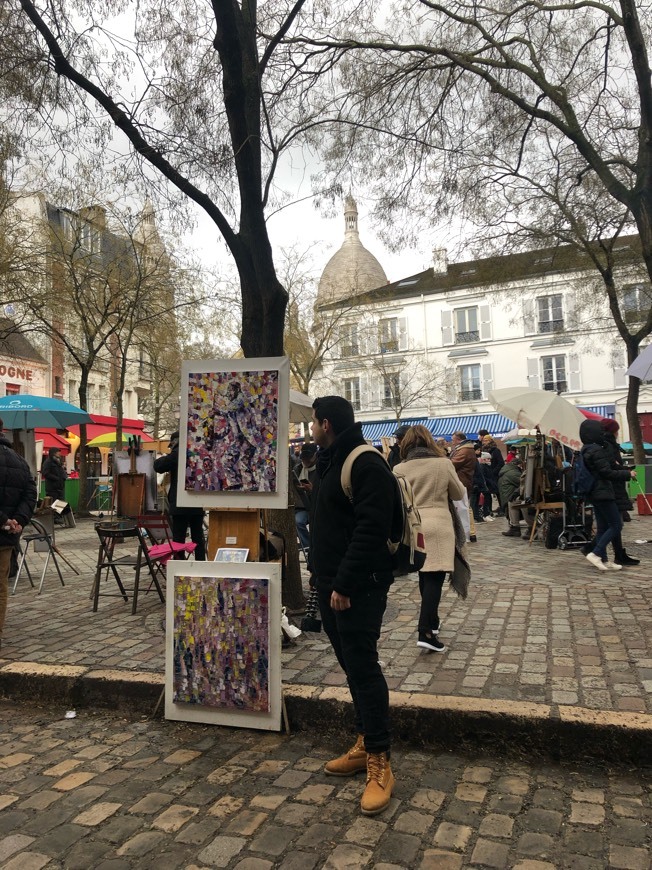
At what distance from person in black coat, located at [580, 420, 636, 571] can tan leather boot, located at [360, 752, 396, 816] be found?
5.77 m

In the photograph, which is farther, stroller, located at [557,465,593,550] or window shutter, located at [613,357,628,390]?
window shutter, located at [613,357,628,390]

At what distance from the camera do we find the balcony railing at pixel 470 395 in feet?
136

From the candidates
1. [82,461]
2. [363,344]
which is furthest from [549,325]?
[82,461]

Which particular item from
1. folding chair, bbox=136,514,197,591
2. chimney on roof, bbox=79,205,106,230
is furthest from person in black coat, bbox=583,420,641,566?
chimney on roof, bbox=79,205,106,230

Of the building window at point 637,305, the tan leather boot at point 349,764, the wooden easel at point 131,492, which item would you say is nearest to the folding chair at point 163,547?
the wooden easel at point 131,492

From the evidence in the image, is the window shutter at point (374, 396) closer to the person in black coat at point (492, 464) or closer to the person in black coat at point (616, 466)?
the person in black coat at point (492, 464)

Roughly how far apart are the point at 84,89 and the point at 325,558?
17.3 feet

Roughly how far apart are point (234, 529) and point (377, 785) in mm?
1764

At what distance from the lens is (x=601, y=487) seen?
8086 mm

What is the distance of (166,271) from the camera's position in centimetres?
1912

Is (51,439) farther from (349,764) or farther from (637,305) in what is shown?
(349,764)

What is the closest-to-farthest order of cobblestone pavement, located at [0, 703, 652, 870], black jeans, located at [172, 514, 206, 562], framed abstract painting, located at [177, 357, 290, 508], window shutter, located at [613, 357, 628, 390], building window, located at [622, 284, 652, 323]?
cobblestone pavement, located at [0, 703, 652, 870]
framed abstract painting, located at [177, 357, 290, 508]
black jeans, located at [172, 514, 206, 562]
building window, located at [622, 284, 652, 323]
window shutter, located at [613, 357, 628, 390]

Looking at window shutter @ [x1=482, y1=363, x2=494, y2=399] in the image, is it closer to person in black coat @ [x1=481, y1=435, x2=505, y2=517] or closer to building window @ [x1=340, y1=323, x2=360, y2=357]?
building window @ [x1=340, y1=323, x2=360, y2=357]

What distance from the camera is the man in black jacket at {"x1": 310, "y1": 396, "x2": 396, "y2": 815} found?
122 inches
